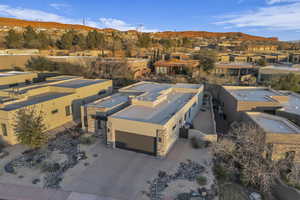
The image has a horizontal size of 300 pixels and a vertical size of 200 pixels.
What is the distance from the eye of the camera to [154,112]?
58.7 feet

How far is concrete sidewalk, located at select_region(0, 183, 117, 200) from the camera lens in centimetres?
1097

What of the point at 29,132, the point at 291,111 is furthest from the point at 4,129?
the point at 291,111

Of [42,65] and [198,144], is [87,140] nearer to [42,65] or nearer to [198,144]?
[198,144]

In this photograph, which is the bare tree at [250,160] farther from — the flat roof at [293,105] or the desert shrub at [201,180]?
the flat roof at [293,105]

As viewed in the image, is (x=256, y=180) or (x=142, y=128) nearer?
(x=256, y=180)

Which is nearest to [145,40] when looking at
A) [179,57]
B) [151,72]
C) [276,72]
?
[179,57]

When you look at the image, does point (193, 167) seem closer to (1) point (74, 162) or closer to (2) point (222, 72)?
(1) point (74, 162)

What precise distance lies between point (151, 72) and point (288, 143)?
39342mm

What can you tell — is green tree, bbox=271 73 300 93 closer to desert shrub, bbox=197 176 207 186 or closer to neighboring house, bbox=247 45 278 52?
desert shrub, bbox=197 176 207 186

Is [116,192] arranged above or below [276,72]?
below

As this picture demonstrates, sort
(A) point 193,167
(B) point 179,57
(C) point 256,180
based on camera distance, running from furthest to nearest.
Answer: (B) point 179,57, (A) point 193,167, (C) point 256,180

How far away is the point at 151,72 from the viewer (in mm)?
50875

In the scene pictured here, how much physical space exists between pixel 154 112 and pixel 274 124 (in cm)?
1051

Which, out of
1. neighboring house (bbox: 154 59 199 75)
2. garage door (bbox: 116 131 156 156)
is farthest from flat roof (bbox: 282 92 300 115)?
neighboring house (bbox: 154 59 199 75)
